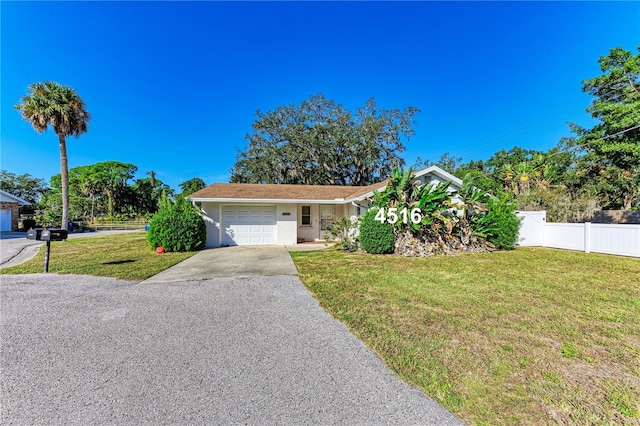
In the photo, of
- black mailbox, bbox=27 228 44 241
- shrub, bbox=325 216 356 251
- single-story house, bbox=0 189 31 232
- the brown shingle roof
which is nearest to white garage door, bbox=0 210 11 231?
single-story house, bbox=0 189 31 232

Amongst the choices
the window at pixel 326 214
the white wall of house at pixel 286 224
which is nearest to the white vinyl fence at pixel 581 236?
the window at pixel 326 214

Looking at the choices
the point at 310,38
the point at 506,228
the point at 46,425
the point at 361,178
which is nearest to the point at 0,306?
the point at 46,425

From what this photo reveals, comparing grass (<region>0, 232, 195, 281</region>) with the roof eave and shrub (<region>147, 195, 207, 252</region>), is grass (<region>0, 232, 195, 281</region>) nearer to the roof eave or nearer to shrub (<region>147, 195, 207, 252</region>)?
shrub (<region>147, 195, 207, 252</region>)

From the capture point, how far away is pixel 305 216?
583 inches

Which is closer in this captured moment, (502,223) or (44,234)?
(44,234)

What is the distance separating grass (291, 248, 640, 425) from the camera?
2264 mm

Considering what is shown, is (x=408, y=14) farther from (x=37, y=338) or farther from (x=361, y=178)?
(x=37, y=338)

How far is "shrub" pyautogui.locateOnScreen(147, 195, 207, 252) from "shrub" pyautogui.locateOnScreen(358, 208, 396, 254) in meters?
6.85

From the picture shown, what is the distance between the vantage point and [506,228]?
11.2m

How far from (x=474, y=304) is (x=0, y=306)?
823 cm

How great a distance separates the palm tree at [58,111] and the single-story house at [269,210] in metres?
13.4

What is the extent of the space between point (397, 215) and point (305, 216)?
5765 millimetres

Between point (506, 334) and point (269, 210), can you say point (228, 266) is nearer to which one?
point (269, 210)

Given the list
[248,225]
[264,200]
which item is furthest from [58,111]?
[264,200]
